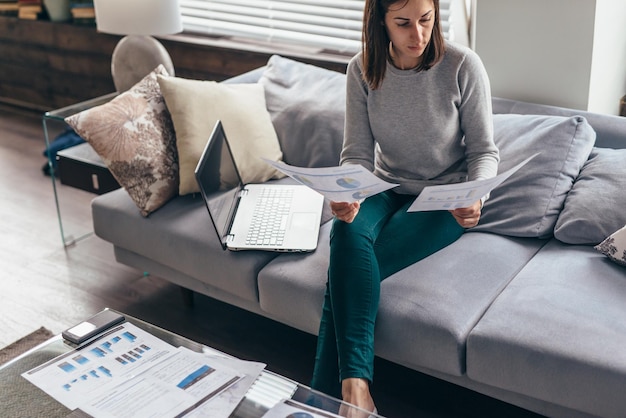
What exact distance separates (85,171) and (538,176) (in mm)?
1682

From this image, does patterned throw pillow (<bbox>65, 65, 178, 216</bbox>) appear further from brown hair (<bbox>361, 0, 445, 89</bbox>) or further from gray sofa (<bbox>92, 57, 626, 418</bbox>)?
brown hair (<bbox>361, 0, 445, 89</bbox>)

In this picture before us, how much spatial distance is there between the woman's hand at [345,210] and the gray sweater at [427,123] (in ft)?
0.76

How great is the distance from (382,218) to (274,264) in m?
0.33

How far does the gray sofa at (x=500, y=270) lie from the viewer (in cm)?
168

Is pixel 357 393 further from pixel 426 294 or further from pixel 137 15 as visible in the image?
pixel 137 15

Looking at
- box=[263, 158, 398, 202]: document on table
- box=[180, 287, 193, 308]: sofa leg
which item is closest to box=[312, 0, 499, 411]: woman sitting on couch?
box=[263, 158, 398, 202]: document on table

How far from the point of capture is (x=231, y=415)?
1494 millimetres

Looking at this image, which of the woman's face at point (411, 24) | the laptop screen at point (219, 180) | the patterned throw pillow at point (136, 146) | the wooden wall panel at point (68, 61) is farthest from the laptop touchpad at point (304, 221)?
the wooden wall panel at point (68, 61)

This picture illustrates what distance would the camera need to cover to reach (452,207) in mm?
1772

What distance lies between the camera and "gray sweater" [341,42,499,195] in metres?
2.01

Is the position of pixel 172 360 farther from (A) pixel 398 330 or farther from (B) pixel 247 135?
(B) pixel 247 135

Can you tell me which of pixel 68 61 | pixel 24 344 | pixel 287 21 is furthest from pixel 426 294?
pixel 68 61

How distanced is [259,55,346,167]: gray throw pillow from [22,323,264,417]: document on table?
1.01 metres

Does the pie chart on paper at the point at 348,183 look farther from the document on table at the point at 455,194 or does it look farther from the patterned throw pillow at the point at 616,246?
the patterned throw pillow at the point at 616,246
